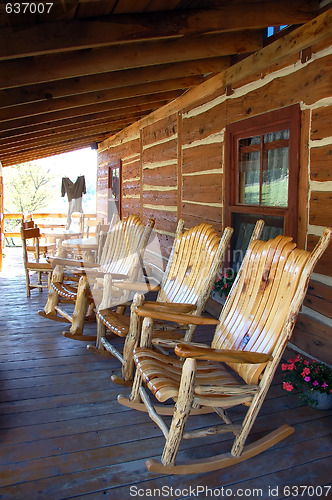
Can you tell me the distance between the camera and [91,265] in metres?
4.05

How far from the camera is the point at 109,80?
13.7 feet

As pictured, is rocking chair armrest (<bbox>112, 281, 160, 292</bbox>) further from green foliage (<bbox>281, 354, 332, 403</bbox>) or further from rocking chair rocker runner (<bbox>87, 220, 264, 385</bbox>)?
green foliage (<bbox>281, 354, 332, 403</bbox>)

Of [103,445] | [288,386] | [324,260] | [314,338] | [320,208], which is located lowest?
A: [103,445]

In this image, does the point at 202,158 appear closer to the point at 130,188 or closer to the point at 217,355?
the point at 217,355

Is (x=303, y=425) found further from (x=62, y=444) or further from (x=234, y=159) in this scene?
(x=234, y=159)

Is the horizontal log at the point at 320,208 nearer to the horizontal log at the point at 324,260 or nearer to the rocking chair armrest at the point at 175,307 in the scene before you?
the horizontal log at the point at 324,260

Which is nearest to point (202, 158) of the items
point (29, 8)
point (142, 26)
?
point (142, 26)

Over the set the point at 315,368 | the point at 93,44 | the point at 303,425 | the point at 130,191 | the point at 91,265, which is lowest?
the point at 303,425

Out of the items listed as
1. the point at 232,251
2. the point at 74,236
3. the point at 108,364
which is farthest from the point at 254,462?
the point at 74,236

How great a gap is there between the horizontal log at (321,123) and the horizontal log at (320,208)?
1.23 ft

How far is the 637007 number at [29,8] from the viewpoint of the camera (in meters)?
2.51

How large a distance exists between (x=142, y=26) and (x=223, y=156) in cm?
159

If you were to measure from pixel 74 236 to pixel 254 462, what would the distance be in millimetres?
6005

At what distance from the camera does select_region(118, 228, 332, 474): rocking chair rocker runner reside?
75.2 inches
